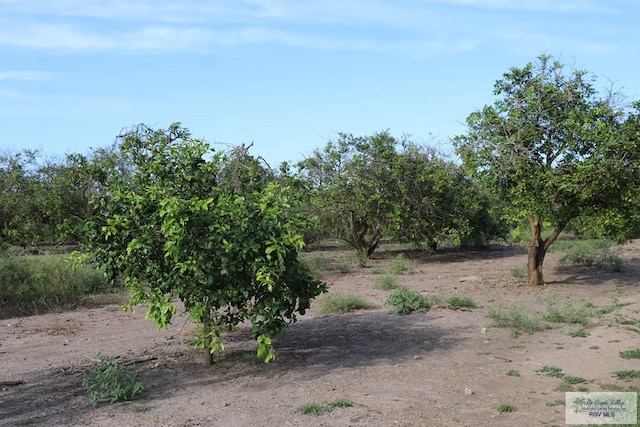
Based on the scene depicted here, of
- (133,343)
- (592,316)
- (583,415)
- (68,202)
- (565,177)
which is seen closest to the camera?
(583,415)

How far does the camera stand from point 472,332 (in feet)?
30.8

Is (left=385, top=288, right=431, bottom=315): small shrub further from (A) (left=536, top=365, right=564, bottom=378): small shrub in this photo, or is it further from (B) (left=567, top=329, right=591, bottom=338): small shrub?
(A) (left=536, top=365, right=564, bottom=378): small shrub

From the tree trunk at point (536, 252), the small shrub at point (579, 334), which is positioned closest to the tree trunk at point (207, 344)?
the small shrub at point (579, 334)

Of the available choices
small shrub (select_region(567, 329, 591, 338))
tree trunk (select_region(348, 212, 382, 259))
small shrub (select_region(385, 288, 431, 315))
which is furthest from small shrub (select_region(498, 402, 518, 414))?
tree trunk (select_region(348, 212, 382, 259))

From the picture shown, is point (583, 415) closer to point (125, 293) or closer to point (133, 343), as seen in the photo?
point (133, 343)

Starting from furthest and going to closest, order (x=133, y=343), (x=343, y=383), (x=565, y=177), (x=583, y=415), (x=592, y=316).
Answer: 1. (x=565, y=177)
2. (x=592, y=316)
3. (x=133, y=343)
4. (x=343, y=383)
5. (x=583, y=415)

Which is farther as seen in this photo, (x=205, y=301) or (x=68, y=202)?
(x=68, y=202)

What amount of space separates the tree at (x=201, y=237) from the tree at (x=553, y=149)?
289 inches

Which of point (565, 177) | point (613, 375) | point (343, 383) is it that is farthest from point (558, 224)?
point (343, 383)

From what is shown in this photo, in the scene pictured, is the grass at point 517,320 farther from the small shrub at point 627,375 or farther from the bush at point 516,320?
the small shrub at point 627,375

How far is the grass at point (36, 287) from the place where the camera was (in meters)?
12.9

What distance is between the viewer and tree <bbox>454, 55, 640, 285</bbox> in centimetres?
1232

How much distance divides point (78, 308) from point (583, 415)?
35.1 ft

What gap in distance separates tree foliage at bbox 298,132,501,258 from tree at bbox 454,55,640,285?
651cm
